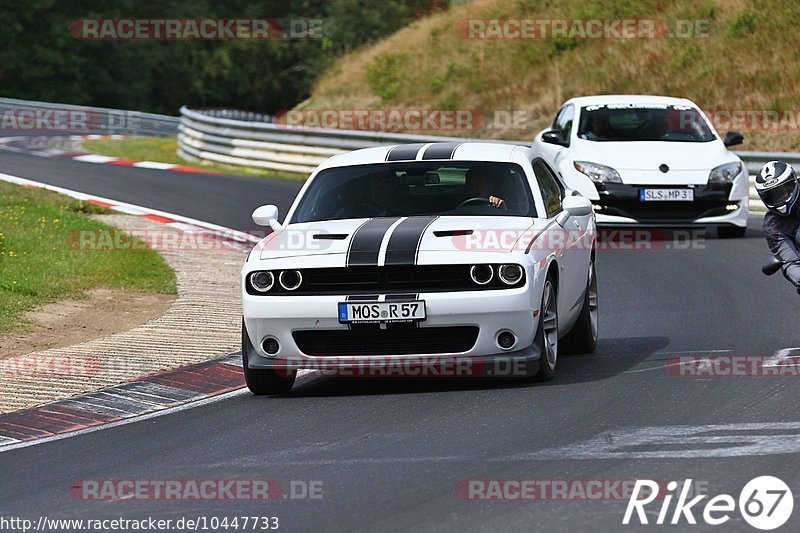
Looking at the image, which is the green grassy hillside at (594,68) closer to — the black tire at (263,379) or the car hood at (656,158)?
the car hood at (656,158)

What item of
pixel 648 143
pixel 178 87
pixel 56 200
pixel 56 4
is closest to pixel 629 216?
pixel 648 143

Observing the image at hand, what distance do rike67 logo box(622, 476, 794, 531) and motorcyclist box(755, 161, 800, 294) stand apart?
3.61 m

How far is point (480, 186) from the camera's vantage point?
996 cm

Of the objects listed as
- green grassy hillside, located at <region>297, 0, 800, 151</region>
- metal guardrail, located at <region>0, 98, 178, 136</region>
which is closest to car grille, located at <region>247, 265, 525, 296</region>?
green grassy hillside, located at <region>297, 0, 800, 151</region>

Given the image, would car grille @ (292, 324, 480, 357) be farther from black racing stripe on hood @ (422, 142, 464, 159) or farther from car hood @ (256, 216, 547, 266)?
black racing stripe on hood @ (422, 142, 464, 159)

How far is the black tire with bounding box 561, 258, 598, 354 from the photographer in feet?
34.4

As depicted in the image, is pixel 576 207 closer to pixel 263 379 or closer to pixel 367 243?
pixel 367 243

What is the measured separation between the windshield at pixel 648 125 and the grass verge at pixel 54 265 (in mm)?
5700

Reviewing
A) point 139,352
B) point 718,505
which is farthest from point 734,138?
point 718,505

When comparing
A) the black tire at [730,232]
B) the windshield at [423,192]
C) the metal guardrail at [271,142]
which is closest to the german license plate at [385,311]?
the windshield at [423,192]

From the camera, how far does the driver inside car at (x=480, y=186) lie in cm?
989

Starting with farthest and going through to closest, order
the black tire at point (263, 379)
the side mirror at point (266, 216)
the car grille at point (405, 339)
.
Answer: the side mirror at point (266, 216)
the black tire at point (263, 379)
the car grille at point (405, 339)

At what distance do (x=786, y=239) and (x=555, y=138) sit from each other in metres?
8.25

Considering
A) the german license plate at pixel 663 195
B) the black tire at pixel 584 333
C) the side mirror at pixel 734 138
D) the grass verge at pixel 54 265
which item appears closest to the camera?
the black tire at pixel 584 333
